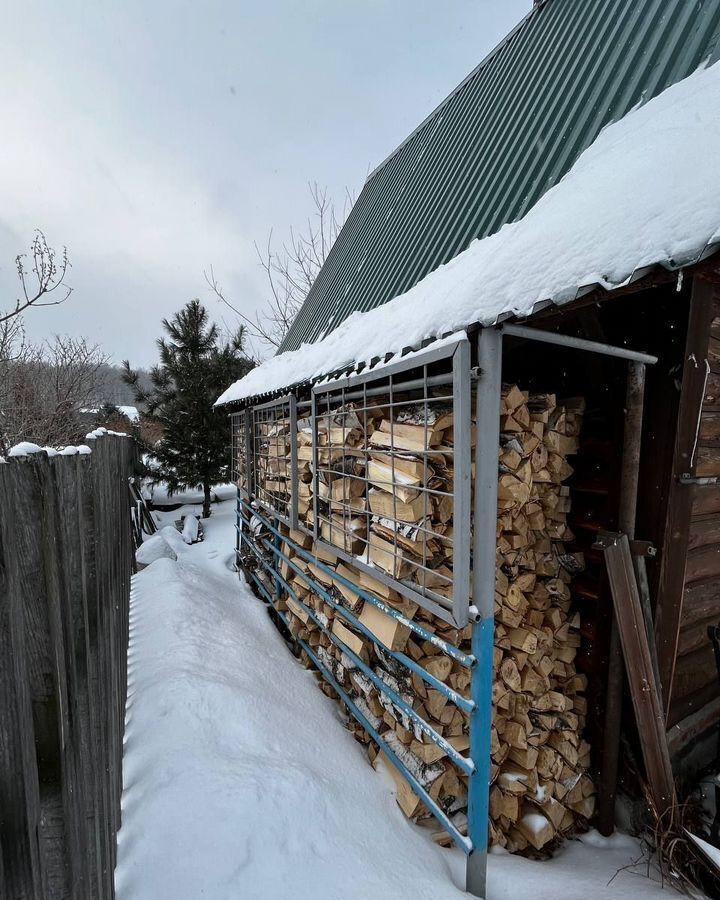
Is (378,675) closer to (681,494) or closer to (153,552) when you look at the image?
(681,494)

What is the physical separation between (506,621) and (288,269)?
1704 centimetres

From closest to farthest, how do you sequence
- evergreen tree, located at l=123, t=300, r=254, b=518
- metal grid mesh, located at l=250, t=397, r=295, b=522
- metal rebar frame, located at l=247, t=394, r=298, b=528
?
metal rebar frame, located at l=247, t=394, r=298, b=528 < metal grid mesh, located at l=250, t=397, r=295, b=522 < evergreen tree, located at l=123, t=300, r=254, b=518

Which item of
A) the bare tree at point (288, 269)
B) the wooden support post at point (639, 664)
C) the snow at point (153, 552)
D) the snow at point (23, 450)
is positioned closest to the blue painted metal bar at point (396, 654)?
the wooden support post at point (639, 664)

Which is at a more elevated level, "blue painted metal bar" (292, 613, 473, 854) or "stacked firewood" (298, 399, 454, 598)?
"stacked firewood" (298, 399, 454, 598)

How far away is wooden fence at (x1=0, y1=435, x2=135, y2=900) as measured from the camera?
0.94 m

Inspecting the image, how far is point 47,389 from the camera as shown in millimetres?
11531

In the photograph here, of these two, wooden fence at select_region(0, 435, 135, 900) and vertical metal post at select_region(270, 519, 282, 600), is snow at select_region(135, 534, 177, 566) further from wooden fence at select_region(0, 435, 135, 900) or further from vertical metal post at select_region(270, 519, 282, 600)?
wooden fence at select_region(0, 435, 135, 900)

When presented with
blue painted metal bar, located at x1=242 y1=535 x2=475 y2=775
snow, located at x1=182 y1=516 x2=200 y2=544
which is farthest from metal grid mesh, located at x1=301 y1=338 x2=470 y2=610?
snow, located at x1=182 y1=516 x2=200 y2=544

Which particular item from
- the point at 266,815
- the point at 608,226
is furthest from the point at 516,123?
the point at 266,815

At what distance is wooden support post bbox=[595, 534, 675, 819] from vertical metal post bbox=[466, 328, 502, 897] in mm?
763

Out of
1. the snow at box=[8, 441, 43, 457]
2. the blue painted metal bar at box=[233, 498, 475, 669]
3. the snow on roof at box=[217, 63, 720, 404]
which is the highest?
the snow on roof at box=[217, 63, 720, 404]

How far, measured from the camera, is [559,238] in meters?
1.76

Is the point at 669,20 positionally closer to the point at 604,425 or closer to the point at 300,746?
the point at 604,425

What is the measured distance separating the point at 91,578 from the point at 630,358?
8.39 feet
